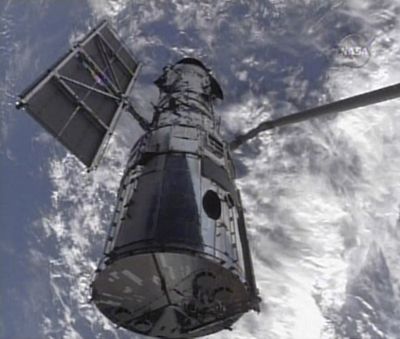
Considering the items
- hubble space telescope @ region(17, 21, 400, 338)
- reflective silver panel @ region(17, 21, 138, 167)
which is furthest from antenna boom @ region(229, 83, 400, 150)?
reflective silver panel @ region(17, 21, 138, 167)

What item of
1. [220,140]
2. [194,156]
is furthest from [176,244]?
[220,140]

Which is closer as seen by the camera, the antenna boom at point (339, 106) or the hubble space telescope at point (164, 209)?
the hubble space telescope at point (164, 209)

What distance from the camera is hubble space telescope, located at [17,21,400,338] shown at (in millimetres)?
11227

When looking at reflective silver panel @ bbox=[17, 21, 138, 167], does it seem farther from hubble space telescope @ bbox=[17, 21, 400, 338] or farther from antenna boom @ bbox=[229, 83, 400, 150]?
antenna boom @ bbox=[229, 83, 400, 150]

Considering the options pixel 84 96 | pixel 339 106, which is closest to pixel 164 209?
pixel 84 96

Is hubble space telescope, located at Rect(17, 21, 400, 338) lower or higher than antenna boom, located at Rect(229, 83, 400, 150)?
lower

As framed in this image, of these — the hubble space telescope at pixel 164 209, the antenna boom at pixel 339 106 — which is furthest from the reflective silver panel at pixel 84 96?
the antenna boom at pixel 339 106

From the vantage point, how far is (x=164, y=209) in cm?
1158

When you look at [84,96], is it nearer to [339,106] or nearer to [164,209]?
[164,209]

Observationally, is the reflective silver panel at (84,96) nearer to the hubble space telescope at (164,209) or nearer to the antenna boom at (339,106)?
the hubble space telescope at (164,209)

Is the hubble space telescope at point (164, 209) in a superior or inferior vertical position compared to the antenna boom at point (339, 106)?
inferior

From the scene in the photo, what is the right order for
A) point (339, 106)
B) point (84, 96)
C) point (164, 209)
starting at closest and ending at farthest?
1. point (164, 209)
2. point (339, 106)
3. point (84, 96)

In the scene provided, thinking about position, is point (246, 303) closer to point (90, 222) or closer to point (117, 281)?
point (117, 281)

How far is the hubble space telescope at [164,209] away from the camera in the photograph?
11.2 m
